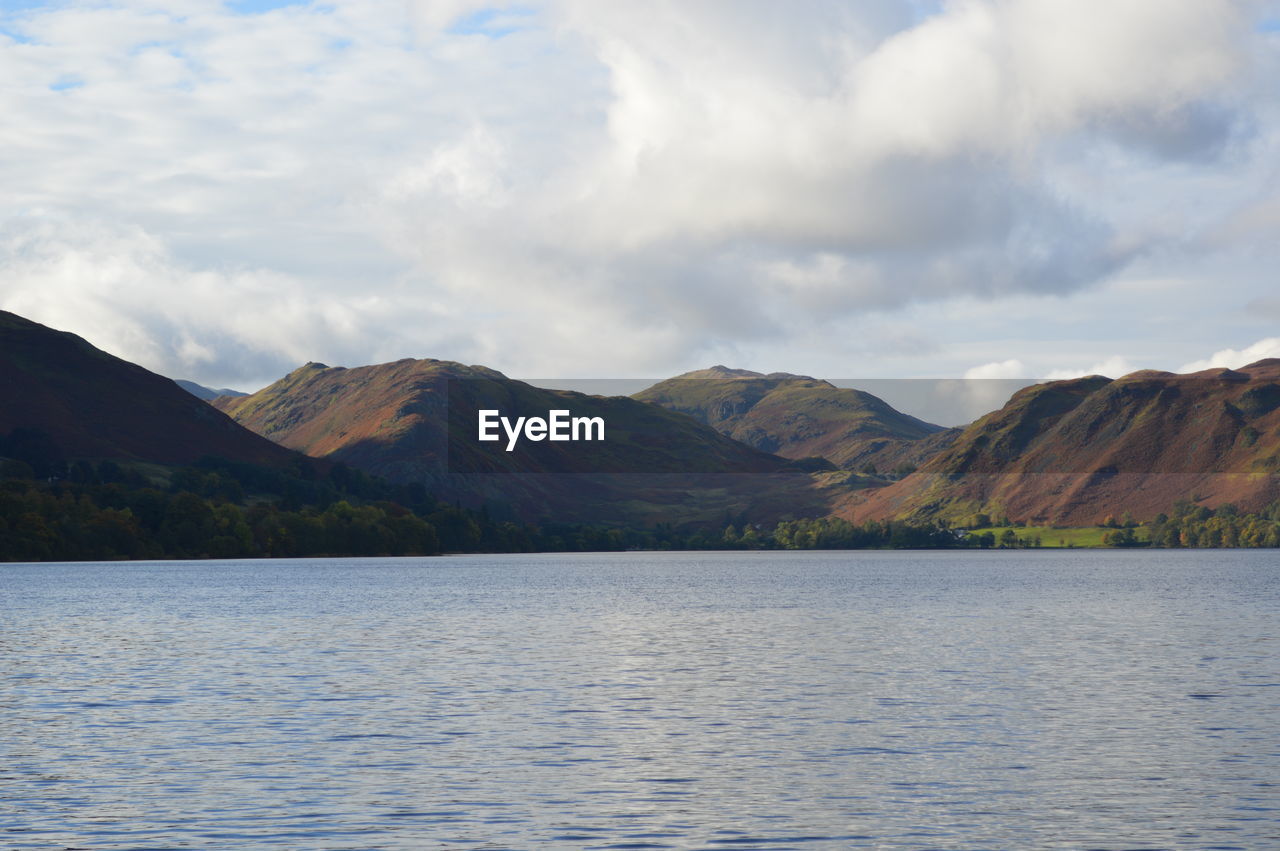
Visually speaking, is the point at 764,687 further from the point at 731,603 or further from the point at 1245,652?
the point at 731,603

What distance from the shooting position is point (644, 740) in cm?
5444

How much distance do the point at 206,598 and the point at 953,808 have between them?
524ft

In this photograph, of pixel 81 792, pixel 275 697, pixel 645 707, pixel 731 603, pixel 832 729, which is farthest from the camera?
pixel 731 603

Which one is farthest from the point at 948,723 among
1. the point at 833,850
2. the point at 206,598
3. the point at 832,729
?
the point at 206,598

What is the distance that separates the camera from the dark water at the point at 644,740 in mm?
38812

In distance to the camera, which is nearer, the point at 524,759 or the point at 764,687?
the point at 524,759

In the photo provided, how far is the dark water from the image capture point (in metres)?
38.8

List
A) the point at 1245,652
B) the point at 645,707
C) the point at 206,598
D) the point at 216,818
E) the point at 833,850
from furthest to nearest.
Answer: the point at 206,598, the point at 1245,652, the point at 645,707, the point at 216,818, the point at 833,850

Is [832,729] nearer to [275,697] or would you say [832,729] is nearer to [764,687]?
[764,687]

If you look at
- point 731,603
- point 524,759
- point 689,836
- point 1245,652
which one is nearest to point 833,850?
point 689,836

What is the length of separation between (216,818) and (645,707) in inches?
1090

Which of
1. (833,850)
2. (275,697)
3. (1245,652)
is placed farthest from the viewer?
(1245,652)

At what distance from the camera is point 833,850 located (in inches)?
1407

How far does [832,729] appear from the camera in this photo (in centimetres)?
5769
